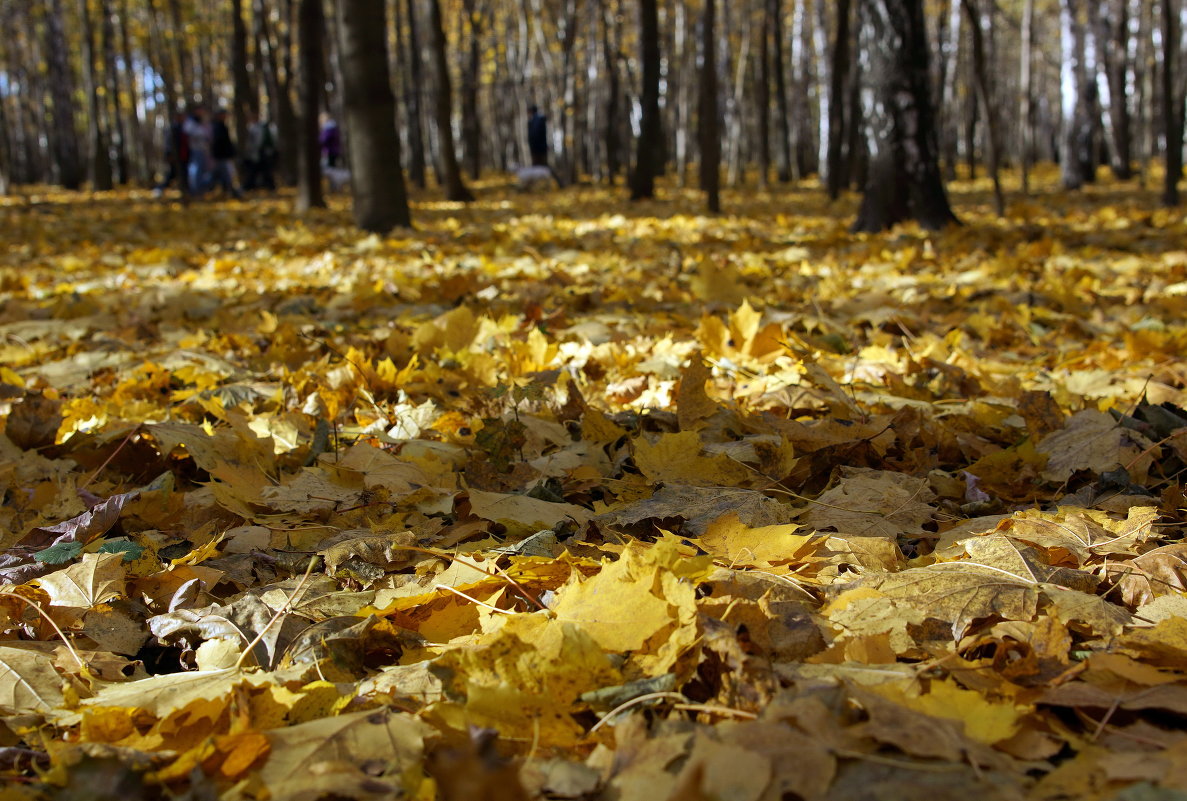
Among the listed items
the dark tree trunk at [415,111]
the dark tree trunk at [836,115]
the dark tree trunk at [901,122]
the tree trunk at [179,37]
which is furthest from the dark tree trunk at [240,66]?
the dark tree trunk at [901,122]

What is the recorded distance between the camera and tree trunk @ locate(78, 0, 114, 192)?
53.1ft

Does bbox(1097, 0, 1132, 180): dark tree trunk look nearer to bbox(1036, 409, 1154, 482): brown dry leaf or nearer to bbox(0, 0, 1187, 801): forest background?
bbox(0, 0, 1187, 801): forest background

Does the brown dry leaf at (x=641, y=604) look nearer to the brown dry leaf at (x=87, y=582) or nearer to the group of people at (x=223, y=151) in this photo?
the brown dry leaf at (x=87, y=582)

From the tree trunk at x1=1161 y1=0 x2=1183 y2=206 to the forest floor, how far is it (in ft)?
17.9

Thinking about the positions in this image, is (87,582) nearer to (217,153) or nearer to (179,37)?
(217,153)

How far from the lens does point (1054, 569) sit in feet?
4.37

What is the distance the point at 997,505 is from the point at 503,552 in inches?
38.4

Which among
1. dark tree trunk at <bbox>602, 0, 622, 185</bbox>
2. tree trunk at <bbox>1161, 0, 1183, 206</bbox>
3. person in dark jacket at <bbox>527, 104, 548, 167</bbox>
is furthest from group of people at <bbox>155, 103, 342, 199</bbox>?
tree trunk at <bbox>1161, 0, 1183, 206</bbox>

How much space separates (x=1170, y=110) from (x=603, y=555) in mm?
8838

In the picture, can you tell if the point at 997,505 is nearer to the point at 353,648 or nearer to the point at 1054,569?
the point at 1054,569

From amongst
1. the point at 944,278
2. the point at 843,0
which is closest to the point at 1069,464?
the point at 944,278

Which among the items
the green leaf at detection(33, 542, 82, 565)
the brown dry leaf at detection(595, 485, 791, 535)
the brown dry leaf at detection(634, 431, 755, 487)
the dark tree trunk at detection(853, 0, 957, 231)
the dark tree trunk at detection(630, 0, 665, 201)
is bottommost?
the brown dry leaf at detection(595, 485, 791, 535)

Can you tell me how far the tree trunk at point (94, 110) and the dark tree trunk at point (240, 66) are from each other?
2399 millimetres

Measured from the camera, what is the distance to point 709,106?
9039 mm
